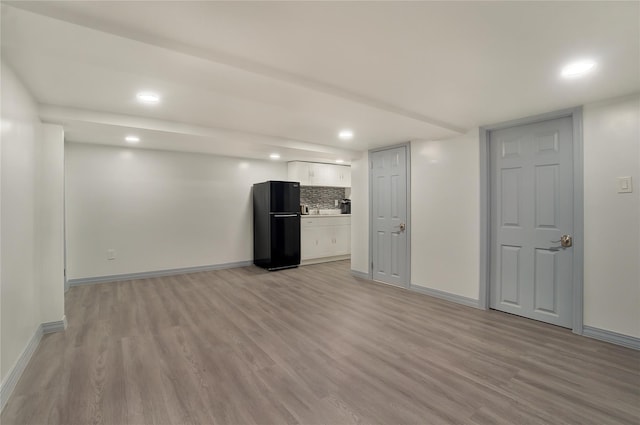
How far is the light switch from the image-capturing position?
252cm

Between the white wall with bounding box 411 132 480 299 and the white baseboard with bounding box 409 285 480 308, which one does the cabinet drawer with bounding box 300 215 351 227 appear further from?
the white baseboard with bounding box 409 285 480 308

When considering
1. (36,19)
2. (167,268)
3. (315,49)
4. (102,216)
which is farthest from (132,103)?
(167,268)

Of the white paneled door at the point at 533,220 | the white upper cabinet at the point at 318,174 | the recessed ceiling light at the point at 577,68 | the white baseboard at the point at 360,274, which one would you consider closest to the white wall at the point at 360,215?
the white baseboard at the point at 360,274

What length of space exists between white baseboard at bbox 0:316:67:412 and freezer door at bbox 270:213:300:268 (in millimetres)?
3173

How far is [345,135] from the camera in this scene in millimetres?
4008

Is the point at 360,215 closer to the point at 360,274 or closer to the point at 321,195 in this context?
the point at 360,274

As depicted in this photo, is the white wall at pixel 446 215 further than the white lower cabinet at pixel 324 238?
No

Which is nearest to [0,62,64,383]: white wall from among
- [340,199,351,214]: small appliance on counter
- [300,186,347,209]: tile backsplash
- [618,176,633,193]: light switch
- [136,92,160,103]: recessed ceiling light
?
[136,92,160,103]: recessed ceiling light

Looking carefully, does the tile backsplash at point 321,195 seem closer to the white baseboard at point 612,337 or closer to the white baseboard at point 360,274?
the white baseboard at point 360,274

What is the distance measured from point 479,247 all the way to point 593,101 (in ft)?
6.00

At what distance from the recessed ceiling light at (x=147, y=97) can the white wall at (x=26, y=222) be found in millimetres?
797

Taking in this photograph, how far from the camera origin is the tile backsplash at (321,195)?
686 centimetres

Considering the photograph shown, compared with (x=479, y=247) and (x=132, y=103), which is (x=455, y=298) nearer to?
(x=479, y=247)

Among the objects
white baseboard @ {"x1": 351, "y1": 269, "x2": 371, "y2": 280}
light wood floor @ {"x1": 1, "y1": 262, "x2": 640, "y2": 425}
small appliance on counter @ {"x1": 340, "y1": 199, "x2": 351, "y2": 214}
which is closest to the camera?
light wood floor @ {"x1": 1, "y1": 262, "x2": 640, "y2": 425}
